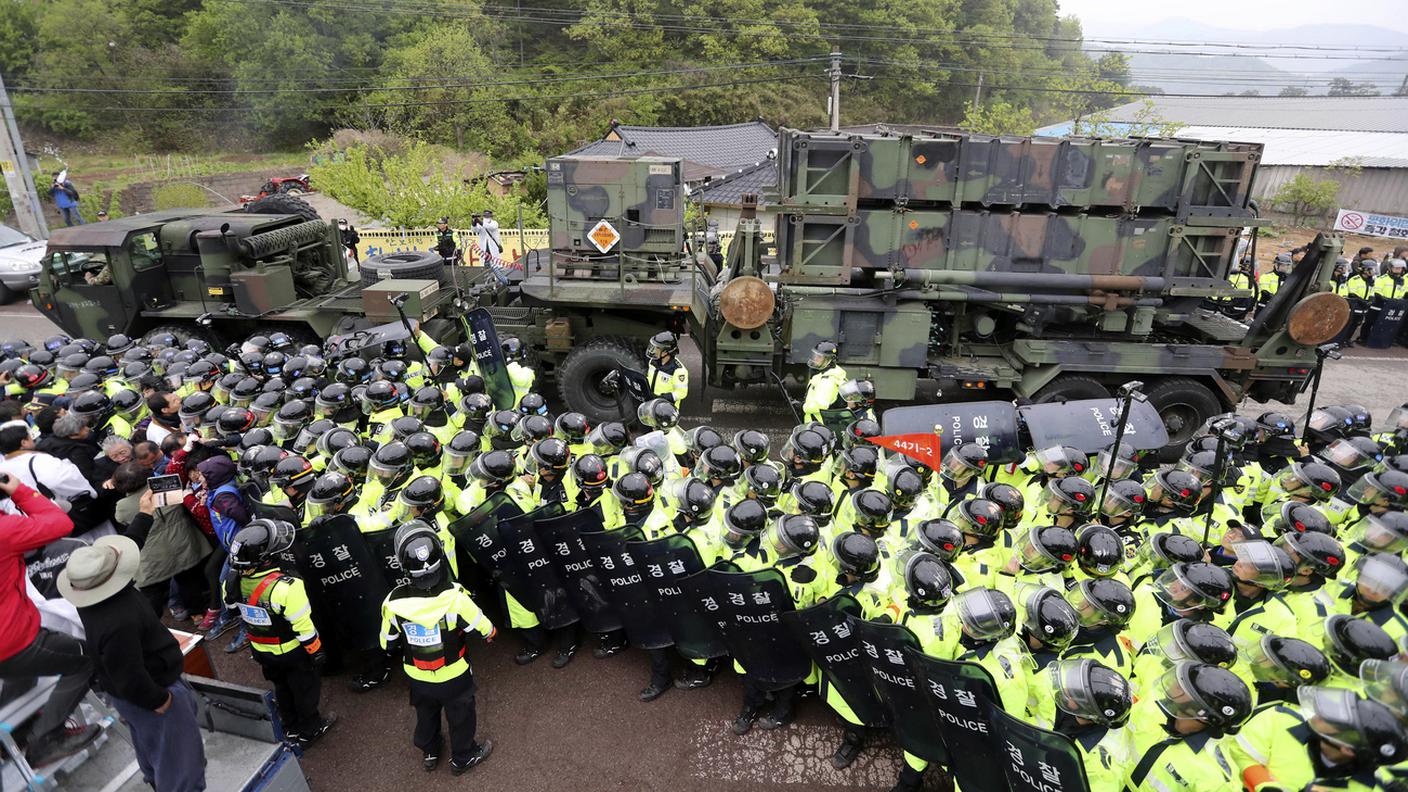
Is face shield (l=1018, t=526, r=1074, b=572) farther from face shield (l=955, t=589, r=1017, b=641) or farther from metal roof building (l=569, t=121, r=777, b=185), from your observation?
metal roof building (l=569, t=121, r=777, b=185)

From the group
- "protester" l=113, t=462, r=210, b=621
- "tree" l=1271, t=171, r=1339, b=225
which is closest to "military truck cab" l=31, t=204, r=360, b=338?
"protester" l=113, t=462, r=210, b=621

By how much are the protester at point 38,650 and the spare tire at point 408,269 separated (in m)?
6.95

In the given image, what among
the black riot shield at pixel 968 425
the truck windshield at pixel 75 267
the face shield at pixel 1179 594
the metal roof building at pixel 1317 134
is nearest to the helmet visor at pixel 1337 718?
the face shield at pixel 1179 594

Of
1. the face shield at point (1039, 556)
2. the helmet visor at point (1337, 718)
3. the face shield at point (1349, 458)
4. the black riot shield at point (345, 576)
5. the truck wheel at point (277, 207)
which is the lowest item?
the black riot shield at point (345, 576)

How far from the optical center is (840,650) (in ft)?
13.7

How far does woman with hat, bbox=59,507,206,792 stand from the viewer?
3.36 meters

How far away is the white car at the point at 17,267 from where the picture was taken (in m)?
14.9

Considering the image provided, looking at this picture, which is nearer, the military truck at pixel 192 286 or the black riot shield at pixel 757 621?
the black riot shield at pixel 757 621

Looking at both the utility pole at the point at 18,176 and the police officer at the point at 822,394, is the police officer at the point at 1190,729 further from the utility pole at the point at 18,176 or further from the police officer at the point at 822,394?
the utility pole at the point at 18,176

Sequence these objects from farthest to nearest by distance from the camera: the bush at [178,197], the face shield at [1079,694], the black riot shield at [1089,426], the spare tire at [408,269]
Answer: the bush at [178,197] → the spare tire at [408,269] → the black riot shield at [1089,426] → the face shield at [1079,694]

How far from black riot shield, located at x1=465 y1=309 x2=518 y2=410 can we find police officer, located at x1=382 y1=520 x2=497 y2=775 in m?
→ 3.21

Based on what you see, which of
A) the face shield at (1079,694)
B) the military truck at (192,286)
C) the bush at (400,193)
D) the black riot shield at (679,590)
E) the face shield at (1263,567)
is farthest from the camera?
the bush at (400,193)

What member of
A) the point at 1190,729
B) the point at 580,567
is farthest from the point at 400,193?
the point at 1190,729

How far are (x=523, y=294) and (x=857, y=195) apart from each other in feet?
13.0
